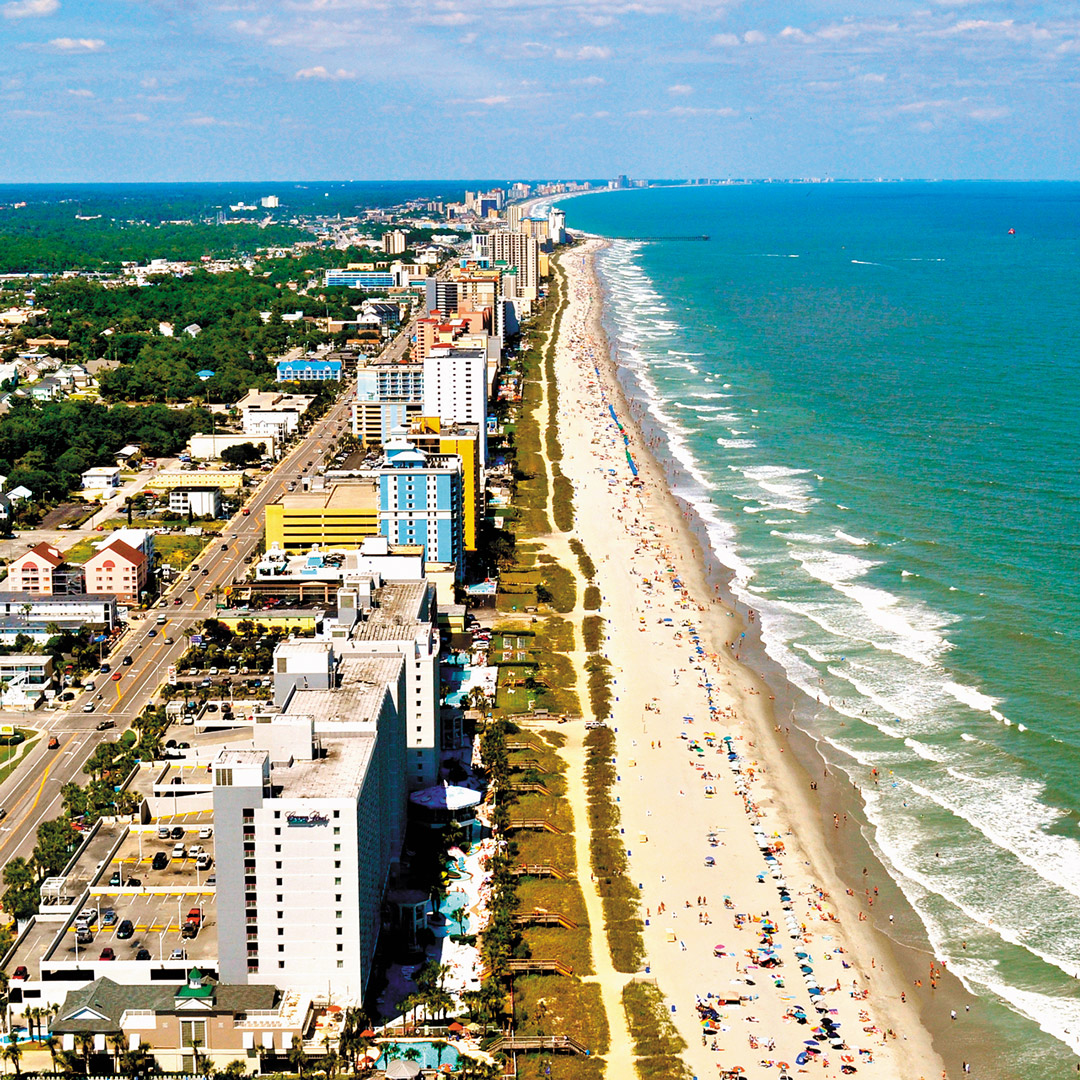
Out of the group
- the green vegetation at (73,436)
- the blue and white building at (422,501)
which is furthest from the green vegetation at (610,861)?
the green vegetation at (73,436)

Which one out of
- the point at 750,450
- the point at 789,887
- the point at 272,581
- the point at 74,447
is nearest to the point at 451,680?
the point at 272,581

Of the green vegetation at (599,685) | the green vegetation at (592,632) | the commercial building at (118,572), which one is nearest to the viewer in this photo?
the green vegetation at (599,685)

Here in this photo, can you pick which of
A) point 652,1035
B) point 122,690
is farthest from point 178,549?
point 652,1035

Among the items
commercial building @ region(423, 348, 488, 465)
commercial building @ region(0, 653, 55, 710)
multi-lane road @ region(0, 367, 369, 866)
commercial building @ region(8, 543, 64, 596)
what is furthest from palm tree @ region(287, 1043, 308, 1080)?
commercial building @ region(423, 348, 488, 465)

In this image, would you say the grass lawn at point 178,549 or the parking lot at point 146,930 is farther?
the grass lawn at point 178,549

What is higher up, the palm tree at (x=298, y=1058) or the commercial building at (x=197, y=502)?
the commercial building at (x=197, y=502)

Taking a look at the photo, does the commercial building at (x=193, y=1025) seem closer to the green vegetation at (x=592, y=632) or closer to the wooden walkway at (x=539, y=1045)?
the wooden walkway at (x=539, y=1045)
